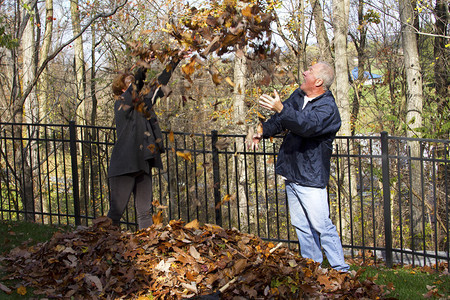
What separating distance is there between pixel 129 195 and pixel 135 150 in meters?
0.48

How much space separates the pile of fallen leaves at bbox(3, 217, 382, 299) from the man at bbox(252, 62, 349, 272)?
0.29m

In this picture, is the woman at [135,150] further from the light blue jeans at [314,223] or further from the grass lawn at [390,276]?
the light blue jeans at [314,223]

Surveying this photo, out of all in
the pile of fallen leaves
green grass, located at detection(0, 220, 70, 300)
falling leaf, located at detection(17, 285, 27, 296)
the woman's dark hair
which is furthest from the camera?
green grass, located at detection(0, 220, 70, 300)

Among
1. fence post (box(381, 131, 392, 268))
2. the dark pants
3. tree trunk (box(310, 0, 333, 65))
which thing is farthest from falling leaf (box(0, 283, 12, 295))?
tree trunk (box(310, 0, 333, 65))

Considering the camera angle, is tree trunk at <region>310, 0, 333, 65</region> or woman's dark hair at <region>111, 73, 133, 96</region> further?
tree trunk at <region>310, 0, 333, 65</region>

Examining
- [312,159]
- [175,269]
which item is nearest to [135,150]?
[175,269]

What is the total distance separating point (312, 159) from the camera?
3.96 m

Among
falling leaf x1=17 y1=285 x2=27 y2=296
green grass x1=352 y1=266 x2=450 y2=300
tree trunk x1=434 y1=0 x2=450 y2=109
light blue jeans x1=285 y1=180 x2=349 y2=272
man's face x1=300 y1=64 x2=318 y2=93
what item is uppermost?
tree trunk x1=434 y1=0 x2=450 y2=109

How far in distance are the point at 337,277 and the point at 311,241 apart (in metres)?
0.48

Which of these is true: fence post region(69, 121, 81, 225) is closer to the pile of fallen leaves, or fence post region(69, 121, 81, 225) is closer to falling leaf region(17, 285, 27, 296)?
the pile of fallen leaves

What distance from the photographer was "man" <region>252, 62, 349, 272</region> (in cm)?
389

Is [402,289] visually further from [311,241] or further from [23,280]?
[23,280]

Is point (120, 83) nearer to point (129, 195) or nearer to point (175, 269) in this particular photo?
point (129, 195)

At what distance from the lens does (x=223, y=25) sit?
3561 mm
